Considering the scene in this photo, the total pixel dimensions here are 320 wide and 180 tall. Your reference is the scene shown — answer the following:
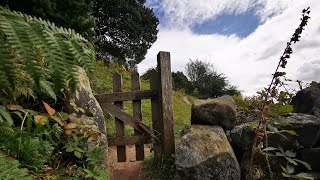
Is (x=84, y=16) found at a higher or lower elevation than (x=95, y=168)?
higher

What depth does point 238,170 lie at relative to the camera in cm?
412

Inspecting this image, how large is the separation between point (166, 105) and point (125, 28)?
61.8 ft

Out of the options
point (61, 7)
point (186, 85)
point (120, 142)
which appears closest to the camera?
point (120, 142)

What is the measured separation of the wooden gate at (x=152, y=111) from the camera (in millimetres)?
4945

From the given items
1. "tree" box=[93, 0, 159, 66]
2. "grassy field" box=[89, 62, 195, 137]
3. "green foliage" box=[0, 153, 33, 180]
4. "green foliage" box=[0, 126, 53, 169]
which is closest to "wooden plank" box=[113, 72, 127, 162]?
"grassy field" box=[89, 62, 195, 137]

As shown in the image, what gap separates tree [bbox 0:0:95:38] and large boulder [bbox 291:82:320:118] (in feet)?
22.4

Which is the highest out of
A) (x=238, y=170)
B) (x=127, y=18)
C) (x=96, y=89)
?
(x=127, y=18)

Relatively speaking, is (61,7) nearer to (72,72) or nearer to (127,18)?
(72,72)

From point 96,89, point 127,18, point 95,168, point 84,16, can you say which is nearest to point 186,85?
point 127,18

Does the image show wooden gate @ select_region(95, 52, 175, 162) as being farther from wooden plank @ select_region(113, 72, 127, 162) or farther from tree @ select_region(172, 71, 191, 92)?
tree @ select_region(172, 71, 191, 92)

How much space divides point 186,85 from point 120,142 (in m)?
19.1

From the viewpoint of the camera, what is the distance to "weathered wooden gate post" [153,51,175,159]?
4.90 m

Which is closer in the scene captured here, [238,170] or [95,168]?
[95,168]

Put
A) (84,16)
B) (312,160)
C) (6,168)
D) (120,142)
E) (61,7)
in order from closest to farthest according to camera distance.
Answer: (6,168) → (312,160) → (120,142) → (61,7) → (84,16)
